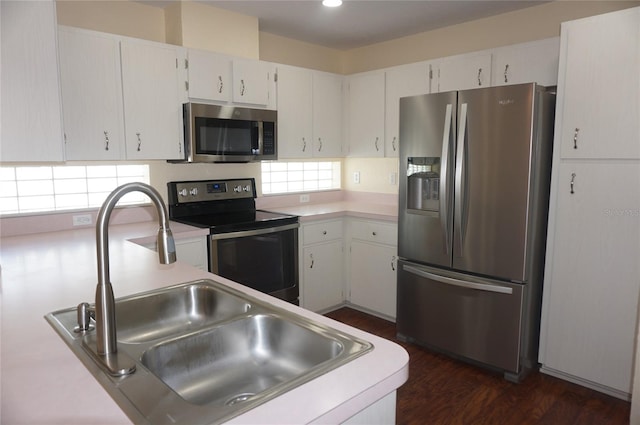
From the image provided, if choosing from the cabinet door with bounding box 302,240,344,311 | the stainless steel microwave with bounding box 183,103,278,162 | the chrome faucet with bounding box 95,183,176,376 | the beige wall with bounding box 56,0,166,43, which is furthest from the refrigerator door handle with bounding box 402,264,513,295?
the beige wall with bounding box 56,0,166,43

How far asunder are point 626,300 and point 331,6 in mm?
2691

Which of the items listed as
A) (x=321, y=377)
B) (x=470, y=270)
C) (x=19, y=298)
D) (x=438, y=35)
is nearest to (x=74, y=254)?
(x=19, y=298)

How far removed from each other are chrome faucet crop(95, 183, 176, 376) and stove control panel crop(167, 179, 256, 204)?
228 centimetres

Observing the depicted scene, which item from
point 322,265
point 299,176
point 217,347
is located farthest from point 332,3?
point 217,347

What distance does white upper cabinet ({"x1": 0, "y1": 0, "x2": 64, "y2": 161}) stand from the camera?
6.72ft

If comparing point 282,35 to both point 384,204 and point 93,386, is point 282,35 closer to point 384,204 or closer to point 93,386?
point 384,204

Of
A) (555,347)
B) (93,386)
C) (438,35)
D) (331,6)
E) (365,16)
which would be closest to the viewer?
(93,386)

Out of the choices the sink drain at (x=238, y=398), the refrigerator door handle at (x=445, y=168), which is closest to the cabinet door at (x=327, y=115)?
the refrigerator door handle at (x=445, y=168)

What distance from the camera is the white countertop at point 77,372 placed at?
81 centimetres

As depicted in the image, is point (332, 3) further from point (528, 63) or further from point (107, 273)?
point (107, 273)

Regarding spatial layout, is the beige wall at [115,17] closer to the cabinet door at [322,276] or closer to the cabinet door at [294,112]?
the cabinet door at [294,112]

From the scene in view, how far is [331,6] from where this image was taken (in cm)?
319

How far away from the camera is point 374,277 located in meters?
3.62

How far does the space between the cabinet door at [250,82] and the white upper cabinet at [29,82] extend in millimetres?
1318
